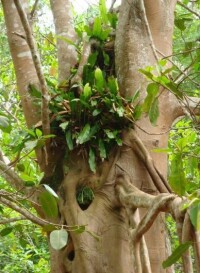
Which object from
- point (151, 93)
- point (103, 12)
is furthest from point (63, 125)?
point (103, 12)

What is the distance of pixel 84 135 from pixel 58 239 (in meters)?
0.76

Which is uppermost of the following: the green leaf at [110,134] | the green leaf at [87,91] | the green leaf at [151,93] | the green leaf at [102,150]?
the green leaf at [87,91]

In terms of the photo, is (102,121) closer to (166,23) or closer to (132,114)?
(132,114)

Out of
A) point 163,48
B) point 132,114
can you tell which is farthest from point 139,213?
point 163,48

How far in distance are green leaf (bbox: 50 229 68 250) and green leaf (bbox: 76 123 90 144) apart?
68 centimetres

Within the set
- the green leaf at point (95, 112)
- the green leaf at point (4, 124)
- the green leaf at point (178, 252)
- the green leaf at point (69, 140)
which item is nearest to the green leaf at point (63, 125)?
the green leaf at point (69, 140)

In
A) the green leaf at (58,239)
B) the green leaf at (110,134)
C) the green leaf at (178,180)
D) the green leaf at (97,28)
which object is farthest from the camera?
the green leaf at (97,28)

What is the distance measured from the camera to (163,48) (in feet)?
8.58

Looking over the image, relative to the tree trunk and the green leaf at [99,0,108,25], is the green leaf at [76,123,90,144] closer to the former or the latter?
the tree trunk

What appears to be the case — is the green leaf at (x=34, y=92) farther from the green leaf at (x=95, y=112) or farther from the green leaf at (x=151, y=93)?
the green leaf at (x=151, y=93)

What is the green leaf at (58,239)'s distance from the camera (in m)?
1.57

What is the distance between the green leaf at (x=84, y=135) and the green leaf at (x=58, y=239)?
680mm

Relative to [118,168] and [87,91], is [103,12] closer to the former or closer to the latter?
[87,91]

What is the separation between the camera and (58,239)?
1581 mm
